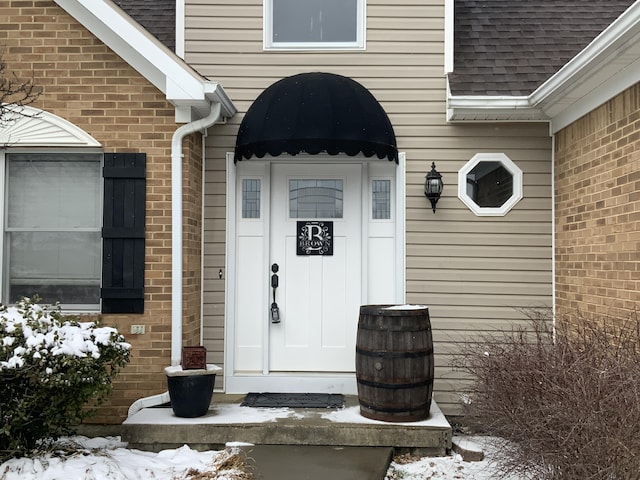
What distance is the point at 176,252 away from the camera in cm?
560

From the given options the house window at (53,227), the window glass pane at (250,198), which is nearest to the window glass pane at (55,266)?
the house window at (53,227)

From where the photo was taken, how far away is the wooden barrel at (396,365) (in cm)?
513

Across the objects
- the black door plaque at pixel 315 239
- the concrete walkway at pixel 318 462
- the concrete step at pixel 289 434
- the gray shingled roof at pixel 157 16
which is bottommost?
the concrete walkway at pixel 318 462

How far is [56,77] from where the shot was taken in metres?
5.66

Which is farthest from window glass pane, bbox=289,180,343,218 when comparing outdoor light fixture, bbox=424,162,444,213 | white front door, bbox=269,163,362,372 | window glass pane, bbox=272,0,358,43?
window glass pane, bbox=272,0,358,43

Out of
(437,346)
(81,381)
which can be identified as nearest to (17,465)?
(81,381)

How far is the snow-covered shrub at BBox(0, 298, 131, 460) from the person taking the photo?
416cm

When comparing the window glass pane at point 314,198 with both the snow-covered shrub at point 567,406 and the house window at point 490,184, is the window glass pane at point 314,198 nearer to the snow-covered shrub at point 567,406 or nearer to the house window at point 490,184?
the house window at point 490,184

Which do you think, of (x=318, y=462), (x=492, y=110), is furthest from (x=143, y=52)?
(x=318, y=462)

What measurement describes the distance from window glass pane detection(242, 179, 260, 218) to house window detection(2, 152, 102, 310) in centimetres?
147

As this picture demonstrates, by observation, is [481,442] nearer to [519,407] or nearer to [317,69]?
[519,407]

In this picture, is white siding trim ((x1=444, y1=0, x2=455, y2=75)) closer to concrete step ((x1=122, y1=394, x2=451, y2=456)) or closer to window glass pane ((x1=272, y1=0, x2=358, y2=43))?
window glass pane ((x1=272, y1=0, x2=358, y2=43))

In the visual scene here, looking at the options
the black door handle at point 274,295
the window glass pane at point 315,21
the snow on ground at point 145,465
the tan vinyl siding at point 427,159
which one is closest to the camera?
the snow on ground at point 145,465

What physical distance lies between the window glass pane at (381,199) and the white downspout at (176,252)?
1886 mm
